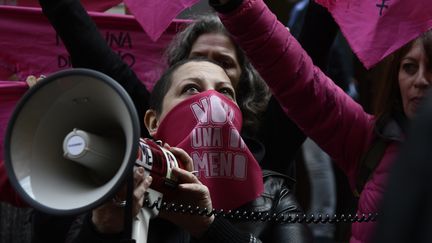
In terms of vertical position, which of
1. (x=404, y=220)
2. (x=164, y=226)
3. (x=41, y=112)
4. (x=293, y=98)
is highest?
(x=404, y=220)

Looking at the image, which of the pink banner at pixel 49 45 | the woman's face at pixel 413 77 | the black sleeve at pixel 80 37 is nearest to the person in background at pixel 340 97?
the woman's face at pixel 413 77

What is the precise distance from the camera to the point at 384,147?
8.05 ft

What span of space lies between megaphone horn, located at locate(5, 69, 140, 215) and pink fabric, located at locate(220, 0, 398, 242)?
1.83 ft

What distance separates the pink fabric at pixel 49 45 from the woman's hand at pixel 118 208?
4.97ft

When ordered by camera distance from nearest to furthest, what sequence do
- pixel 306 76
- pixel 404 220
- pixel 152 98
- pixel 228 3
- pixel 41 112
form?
pixel 404 220 → pixel 41 112 → pixel 228 3 → pixel 306 76 → pixel 152 98

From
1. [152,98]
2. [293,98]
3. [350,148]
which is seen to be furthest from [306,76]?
[152,98]

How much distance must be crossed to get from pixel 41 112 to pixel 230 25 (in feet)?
2.11

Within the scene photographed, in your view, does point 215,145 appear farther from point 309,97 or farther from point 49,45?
point 49,45

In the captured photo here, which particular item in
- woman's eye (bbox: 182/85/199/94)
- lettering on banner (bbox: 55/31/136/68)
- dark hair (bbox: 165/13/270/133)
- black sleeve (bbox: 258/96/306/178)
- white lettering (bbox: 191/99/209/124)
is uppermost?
white lettering (bbox: 191/99/209/124)

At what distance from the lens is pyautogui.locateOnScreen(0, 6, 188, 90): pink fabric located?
3443mm

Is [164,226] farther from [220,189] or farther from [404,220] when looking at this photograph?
[404,220]

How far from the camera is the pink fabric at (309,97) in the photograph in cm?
228

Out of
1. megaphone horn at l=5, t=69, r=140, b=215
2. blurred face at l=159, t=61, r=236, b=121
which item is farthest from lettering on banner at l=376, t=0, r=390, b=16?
megaphone horn at l=5, t=69, r=140, b=215

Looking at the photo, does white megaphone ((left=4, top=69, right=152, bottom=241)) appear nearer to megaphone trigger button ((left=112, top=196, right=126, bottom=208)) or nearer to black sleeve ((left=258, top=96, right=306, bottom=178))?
megaphone trigger button ((left=112, top=196, right=126, bottom=208))
